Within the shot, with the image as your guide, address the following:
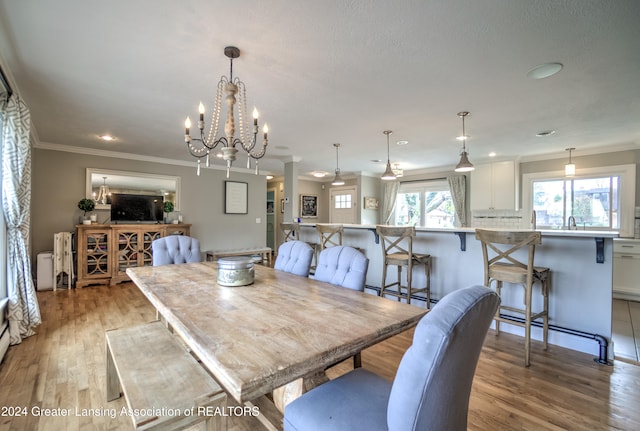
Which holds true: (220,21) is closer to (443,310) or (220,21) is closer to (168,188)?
(443,310)

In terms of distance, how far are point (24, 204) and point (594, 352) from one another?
5441 millimetres

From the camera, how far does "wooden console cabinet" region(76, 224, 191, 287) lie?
15.1 feet

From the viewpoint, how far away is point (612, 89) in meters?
2.54

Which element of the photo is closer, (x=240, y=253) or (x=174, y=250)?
(x=174, y=250)

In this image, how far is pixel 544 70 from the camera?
2188 mm

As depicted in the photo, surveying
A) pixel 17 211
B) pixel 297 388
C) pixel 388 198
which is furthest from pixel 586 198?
pixel 17 211

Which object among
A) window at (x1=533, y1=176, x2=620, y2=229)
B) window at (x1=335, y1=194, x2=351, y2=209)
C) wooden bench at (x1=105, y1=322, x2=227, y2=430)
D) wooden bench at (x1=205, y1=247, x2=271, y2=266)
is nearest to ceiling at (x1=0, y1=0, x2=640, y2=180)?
window at (x1=533, y1=176, x2=620, y2=229)

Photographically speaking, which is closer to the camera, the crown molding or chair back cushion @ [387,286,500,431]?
chair back cushion @ [387,286,500,431]

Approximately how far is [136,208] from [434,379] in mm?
5913

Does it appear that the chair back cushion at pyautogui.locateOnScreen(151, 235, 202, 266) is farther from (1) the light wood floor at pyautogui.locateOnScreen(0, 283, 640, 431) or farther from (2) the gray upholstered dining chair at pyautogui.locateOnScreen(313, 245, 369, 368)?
(2) the gray upholstered dining chair at pyautogui.locateOnScreen(313, 245, 369, 368)

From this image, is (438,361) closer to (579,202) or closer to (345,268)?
(345,268)

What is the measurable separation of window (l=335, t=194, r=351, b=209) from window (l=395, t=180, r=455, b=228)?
1.38 m

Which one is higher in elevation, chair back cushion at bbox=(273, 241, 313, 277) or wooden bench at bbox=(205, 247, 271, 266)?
chair back cushion at bbox=(273, 241, 313, 277)

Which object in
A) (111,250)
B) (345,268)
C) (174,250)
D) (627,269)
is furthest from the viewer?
(111,250)
